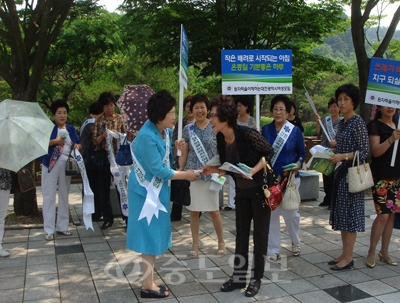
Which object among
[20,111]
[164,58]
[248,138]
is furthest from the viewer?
[164,58]

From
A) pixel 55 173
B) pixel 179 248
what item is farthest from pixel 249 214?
pixel 55 173

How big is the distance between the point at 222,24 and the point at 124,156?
4382 millimetres

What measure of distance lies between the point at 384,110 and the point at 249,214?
6.09ft

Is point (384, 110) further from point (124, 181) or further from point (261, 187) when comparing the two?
point (124, 181)

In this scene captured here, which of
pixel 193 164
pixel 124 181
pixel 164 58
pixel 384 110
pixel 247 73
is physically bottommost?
pixel 124 181

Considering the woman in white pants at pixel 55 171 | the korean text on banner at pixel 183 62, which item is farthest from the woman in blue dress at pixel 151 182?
the woman in white pants at pixel 55 171

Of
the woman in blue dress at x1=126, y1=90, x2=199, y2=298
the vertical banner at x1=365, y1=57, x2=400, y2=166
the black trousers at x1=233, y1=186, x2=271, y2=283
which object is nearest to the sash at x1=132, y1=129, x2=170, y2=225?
the woman in blue dress at x1=126, y1=90, x2=199, y2=298

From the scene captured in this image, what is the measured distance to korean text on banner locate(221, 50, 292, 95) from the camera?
184 inches

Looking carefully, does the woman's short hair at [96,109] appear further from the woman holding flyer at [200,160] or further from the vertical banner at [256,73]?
the vertical banner at [256,73]

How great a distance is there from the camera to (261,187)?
356 cm

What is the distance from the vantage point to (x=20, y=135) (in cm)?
437

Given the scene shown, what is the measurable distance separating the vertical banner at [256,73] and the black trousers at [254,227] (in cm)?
147

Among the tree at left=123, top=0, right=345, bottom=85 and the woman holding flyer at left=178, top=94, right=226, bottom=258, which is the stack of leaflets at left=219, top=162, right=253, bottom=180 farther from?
the tree at left=123, top=0, right=345, bottom=85

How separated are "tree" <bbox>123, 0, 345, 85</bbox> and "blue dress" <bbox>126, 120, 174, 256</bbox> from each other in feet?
17.6
